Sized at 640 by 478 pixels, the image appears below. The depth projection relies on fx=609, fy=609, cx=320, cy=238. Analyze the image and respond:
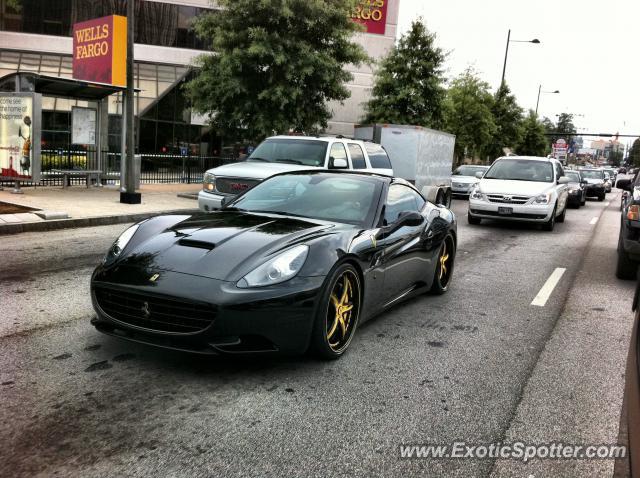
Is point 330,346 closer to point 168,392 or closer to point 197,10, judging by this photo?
point 168,392

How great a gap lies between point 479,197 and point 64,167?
11294mm

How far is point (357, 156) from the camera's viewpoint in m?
12.9

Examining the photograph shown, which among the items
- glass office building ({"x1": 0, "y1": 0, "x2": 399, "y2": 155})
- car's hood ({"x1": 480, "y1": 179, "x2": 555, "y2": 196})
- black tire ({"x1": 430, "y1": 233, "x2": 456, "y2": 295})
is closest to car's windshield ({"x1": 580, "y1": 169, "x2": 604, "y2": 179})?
car's hood ({"x1": 480, "y1": 179, "x2": 555, "y2": 196})

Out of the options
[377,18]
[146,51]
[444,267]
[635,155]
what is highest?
[377,18]

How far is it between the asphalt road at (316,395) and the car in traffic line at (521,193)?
7511 millimetres

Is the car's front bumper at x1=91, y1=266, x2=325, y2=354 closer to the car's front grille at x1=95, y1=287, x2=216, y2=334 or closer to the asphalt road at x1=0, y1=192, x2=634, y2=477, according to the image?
the car's front grille at x1=95, y1=287, x2=216, y2=334

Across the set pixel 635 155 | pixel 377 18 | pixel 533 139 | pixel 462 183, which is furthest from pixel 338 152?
pixel 635 155

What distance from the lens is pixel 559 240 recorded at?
12.7 meters

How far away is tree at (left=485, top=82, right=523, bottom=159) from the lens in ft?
143

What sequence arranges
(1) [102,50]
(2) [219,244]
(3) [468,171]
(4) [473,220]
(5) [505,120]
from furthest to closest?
(5) [505,120], (3) [468,171], (1) [102,50], (4) [473,220], (2) [219,244]

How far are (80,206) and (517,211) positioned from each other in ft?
31.4

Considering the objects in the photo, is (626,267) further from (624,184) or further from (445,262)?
(445,262)

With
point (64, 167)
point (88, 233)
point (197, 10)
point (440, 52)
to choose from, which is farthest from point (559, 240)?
point (197, 10)

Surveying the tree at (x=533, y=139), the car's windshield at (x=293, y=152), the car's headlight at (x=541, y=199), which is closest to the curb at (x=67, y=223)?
the car's windshield at (x=293, y=152)
